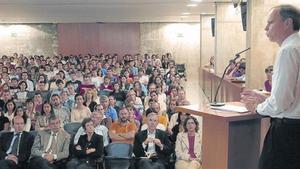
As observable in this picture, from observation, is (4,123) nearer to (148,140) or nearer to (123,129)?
(123,129)

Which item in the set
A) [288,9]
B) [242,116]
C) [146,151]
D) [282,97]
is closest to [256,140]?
[242,116]

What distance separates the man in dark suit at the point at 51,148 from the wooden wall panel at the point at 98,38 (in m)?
14.3

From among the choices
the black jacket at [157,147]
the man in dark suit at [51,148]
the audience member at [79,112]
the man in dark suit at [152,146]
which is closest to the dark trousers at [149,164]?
the man in dark suit at [152,146]

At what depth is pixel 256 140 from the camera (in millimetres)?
2650

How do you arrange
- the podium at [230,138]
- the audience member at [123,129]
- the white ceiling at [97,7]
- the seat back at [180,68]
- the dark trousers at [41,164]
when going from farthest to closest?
the seat back at [180,68], the white ceiling at [97,7], the audience member at [123,129], the dark trousers at [41,164], the podium at [230,138]

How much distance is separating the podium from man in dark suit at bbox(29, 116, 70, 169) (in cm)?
281

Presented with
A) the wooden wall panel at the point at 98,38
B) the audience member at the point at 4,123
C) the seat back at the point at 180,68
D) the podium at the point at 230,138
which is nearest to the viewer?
the podium at the point at 230,138

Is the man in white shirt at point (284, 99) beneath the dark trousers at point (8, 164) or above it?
above

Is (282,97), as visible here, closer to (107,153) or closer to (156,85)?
(107,153)

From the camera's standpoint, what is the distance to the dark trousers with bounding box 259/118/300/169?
2.11m

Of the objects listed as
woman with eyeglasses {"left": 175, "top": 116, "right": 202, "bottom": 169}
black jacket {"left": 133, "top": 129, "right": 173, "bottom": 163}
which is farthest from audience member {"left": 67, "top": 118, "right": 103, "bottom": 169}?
woman with eyeglasses {"left": 175, "top": 116, "right": 202, "bottom": 169}

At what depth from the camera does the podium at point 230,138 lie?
2.47m

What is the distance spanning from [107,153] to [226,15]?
6490 mm

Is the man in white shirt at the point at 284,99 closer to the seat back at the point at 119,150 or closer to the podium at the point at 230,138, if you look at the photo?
the podium at the point at 230,138
